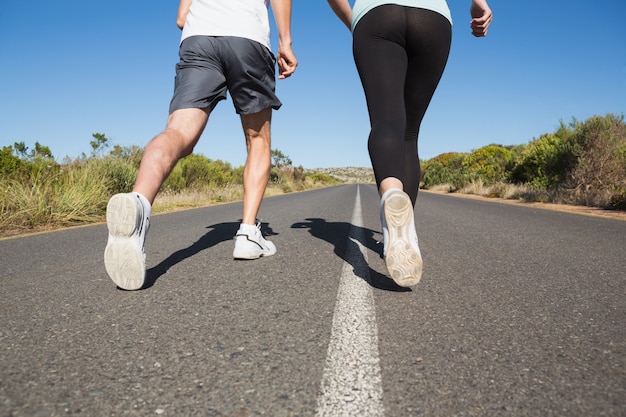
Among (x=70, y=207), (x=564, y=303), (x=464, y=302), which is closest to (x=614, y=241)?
(x=564, y=303)

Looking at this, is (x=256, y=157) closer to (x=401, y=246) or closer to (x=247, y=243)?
(x=247, y=243)

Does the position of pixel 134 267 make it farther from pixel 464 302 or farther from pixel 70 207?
pixel 70 207

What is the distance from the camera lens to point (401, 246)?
1747 mm

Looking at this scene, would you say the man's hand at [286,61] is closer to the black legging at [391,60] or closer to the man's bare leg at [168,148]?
the black legging at [391,60]

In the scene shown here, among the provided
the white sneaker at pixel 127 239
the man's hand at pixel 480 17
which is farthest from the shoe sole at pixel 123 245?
the man's hand at pixel 480 17

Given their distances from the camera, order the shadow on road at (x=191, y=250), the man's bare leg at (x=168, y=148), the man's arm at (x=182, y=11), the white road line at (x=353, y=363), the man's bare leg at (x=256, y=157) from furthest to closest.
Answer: the man's bare leg at (x=256, y=157) < the man's arm at (x=182, y=11) < the shadow on road at (x=191, y=250) < the man's bare leg at (x=168, y=148) < the white road line at (x=353, y=363)

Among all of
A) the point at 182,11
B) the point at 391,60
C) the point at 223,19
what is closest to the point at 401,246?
the point at 391,60

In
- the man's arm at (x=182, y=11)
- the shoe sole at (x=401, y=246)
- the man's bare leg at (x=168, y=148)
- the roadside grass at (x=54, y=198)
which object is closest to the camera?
the shoe sole at (x=401, y=246)

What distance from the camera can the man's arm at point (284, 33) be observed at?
2604 millimetres

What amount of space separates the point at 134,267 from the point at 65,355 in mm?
683

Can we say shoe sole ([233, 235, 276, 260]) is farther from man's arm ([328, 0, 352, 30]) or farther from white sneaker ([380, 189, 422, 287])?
man's arm ([328, 0, 352, 30])

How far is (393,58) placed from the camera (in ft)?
7.09

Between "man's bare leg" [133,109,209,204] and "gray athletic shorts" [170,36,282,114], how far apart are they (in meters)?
0.07

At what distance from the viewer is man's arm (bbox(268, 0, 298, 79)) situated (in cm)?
260
